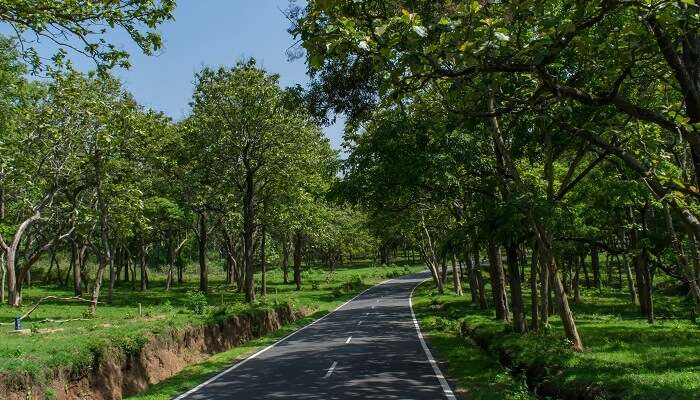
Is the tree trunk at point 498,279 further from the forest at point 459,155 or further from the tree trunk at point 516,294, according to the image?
the tree trunk at point 516,294

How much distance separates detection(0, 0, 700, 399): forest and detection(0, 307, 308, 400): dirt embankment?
367mm

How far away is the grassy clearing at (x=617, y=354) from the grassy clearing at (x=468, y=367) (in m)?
0.46

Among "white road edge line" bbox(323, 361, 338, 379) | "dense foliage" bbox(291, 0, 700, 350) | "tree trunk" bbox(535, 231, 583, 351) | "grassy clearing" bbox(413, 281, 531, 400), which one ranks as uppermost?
"dense foliage" bbox(291, 0, 700, 350)

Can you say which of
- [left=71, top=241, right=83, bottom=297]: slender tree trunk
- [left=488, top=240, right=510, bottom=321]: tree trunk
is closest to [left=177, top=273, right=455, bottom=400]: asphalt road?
[left=488, top=240, right=510, bottom=321]: tree trunk

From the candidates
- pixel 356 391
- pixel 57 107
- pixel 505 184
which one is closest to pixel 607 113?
pixel 505 184

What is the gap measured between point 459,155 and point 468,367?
6.02 m

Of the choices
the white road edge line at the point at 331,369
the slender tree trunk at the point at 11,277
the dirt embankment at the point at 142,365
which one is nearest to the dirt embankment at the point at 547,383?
the white road edge line at the point at 331,369

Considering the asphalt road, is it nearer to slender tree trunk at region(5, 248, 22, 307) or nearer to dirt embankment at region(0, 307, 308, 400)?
dirt embankment at region(0, 307, 308, 400)

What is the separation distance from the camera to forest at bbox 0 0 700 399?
6953mm

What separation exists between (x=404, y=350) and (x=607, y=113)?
30.5ft

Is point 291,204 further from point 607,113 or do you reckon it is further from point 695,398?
point 695,398

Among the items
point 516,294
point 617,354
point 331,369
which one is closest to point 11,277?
point 331,369

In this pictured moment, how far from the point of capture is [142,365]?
50.0 feet

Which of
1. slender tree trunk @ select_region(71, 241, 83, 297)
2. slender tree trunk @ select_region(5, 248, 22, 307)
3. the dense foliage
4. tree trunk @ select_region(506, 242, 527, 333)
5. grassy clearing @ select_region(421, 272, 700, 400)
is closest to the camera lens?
the dense foliage
